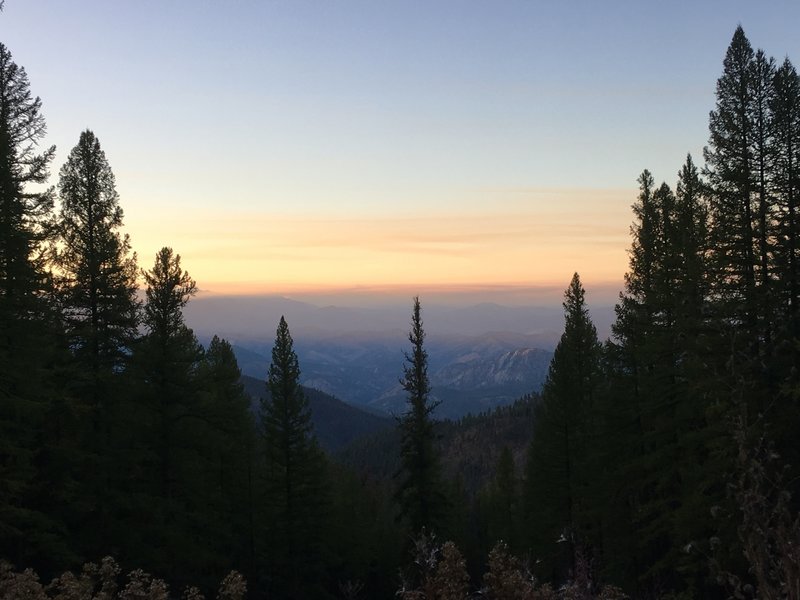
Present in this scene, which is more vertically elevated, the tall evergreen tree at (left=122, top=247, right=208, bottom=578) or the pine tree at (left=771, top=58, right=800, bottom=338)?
the pine tree at (left=771, top=58, right=800, bottom=338)

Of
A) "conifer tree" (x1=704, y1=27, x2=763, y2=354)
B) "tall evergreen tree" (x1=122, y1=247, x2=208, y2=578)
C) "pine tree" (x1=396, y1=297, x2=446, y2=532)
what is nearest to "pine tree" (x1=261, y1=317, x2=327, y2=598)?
"pine tree" (x1=396, y1=297, x2=446, y2=532)

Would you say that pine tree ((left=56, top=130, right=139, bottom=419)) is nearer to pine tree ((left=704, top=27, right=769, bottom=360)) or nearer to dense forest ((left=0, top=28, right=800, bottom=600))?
dense forest ((left=0, top=28, right=800, bottom=600))

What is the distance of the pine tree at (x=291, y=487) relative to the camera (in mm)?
29781

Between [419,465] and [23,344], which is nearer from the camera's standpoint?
[23,344]

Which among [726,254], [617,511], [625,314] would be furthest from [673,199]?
[617,511]

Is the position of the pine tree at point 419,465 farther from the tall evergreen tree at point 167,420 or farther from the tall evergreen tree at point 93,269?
the tall evergreen tree at point 93,269

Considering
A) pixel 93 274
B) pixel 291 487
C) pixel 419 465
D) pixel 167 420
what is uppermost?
pixel 93 274

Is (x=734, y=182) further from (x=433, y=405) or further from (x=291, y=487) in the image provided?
(x=291, y=487)

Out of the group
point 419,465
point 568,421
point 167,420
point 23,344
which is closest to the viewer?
point 23,344

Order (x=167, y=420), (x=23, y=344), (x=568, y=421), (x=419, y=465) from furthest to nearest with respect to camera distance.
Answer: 1. (x=419, y=465)
2. (x=568, y=421)
3. (x=167, y=420)
4. (x=23, y=344)

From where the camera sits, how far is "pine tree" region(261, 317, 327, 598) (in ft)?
97.7

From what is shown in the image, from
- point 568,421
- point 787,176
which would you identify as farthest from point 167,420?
point 787,176

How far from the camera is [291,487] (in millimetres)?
29906

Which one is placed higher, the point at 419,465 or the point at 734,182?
the point at 734,182
